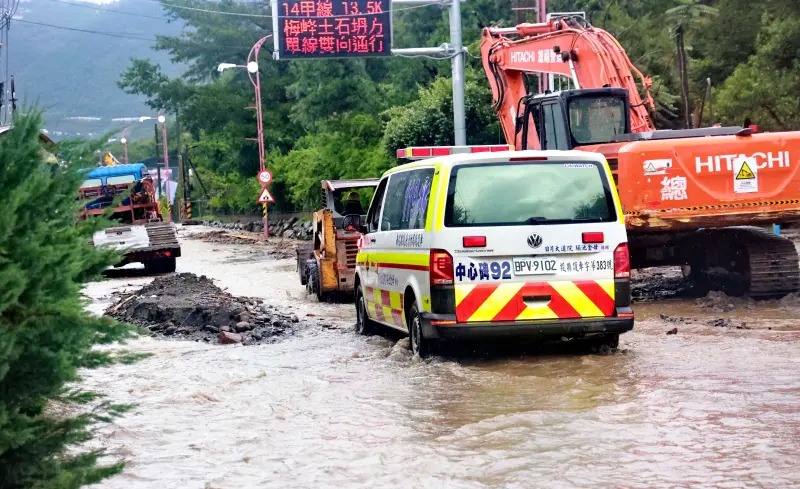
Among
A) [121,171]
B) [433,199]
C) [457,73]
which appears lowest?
[433,199]

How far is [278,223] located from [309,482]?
4836 centimetres

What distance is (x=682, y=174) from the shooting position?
1423 cm

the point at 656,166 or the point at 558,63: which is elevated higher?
the point at 558,63

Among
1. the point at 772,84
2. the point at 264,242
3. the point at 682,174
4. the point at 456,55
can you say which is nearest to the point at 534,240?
the point at 682,174

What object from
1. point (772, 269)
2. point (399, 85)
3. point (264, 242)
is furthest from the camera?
point (399, 85)

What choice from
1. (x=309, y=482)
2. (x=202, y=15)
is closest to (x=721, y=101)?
(x=309, y=482)

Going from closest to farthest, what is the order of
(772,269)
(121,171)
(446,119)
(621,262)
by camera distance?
(621,262), (772,269), (121,171), (446,119)

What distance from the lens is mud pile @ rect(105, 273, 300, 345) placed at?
14.7 meters

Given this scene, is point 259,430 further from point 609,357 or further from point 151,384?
point 609,357

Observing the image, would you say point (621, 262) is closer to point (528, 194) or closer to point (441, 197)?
point (528, 194)

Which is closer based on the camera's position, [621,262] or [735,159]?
[621,262]

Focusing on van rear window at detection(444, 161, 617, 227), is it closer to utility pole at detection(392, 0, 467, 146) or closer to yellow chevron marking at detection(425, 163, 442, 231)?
yellow chevron marking at detection(425, 163, 442, 231)

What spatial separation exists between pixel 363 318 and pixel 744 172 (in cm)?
471

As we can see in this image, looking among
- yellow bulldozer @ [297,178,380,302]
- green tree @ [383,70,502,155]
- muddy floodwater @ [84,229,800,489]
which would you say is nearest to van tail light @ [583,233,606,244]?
muddy floodwater @ [84,229,800,489]
